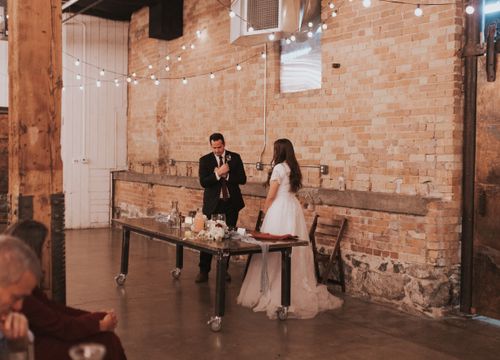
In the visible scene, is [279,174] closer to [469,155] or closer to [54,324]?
[469,155]

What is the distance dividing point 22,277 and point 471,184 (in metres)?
4.38

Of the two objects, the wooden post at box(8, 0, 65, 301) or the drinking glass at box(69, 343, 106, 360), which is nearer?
the drinking glass at box(69, 343, 106, 360)

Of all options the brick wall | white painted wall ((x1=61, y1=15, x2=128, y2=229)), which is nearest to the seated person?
the brick wall

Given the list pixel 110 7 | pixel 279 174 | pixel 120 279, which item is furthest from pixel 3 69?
pixel 279 174

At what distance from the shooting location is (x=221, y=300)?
205 inches

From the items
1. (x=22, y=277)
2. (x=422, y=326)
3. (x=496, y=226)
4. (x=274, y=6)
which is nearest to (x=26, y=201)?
(x=22, y=277)

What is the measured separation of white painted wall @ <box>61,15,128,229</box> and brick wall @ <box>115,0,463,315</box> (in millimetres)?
3843

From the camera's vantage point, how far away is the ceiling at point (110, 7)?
35.6 ft

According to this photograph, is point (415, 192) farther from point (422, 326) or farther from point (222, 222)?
point (222, 222)

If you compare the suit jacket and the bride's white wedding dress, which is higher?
the suit jacket

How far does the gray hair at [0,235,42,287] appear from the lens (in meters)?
2.16

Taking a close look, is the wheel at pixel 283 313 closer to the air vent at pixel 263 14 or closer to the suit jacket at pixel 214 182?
the suit jacket at pixel 214 182

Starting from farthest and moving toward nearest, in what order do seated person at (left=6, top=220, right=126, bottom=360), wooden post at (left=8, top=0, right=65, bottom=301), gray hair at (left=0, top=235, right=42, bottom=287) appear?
wooden post at (left=8, top=0, right=65, bottom=301) → seated person at (left=6, top=220, right=126, bottom=360) → gray hair at (left=0, top=235, right=42, bottom=287)

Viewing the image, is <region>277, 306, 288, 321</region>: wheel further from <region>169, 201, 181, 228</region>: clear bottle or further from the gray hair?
the gray hair
